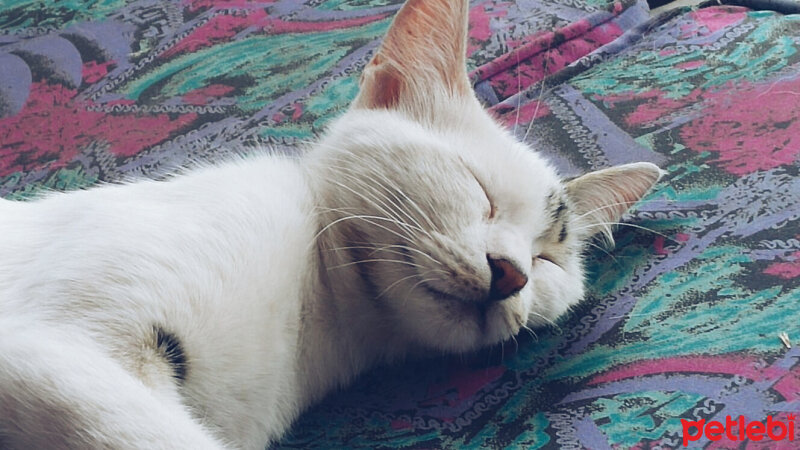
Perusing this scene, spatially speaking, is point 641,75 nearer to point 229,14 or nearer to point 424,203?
point 424,203

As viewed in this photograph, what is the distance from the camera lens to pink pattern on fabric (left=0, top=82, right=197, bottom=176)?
46.1 inches

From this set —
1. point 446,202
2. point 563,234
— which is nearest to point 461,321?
point 446,202

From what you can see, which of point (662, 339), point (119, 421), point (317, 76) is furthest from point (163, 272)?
point (317, 76)

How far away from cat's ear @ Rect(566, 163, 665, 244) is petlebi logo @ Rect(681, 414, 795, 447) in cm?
32

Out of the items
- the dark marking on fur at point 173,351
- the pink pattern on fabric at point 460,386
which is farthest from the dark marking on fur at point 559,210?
the dark marking on fur at point 173,351

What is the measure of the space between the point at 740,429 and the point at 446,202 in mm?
362

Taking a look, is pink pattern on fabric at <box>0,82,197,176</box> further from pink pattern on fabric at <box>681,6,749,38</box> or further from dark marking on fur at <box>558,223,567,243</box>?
pink pattern on fabric at <box>681,6,749,38</box>

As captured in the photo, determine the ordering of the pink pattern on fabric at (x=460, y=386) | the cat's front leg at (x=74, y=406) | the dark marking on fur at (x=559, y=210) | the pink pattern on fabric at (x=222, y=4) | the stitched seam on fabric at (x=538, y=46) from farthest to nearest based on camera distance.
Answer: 1. the pink pattern on fabric at (x=222, y=4)
2. the stitched seam on fabric at (x=538, y=46)
3. the dark marking on fur at (x=559, y=210)
4. the pink pattern on fabric at (x=460, y=386)
5. the cat's front leg at (x=74, y=406)

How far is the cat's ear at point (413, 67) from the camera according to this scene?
97 cm

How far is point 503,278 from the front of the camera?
0.80 m

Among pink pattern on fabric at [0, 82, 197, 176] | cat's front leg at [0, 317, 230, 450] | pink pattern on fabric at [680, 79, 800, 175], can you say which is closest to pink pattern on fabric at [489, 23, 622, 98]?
pink pattern on fabric at [680, 79, 800, 175]

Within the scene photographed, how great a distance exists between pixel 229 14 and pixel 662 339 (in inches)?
38.5

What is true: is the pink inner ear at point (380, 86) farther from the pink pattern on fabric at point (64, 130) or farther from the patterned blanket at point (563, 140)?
the pink pattern on fabric at point (64, 130)

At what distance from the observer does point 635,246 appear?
1.01 m
